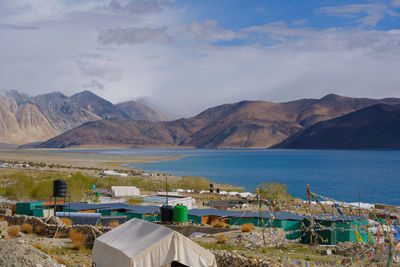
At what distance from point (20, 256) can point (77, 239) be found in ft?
16.3

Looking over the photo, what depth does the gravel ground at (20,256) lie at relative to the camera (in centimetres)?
1080

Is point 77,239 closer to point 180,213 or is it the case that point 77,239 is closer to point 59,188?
point 59,188

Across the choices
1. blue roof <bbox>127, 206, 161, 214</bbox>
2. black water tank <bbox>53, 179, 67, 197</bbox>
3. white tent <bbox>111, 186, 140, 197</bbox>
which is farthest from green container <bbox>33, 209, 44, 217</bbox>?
white tent <bbox>111, 186, 140, 197</bbox>

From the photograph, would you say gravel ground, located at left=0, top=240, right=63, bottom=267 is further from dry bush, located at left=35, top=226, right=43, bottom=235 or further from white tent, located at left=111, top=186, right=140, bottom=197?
white tent, located at left=111, top=186, right=140, bottom=197

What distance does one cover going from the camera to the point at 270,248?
55.9 feet

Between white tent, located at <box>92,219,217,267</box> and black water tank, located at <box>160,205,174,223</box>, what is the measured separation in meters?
9.08

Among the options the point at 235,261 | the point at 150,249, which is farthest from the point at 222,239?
the point at 150,249

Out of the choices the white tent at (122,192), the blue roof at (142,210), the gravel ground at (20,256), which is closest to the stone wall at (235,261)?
the gravel ground at (20,256)

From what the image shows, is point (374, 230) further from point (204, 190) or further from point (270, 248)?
point (204, 190)

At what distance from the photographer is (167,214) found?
2048cm

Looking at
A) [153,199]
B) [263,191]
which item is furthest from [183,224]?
[263,191]

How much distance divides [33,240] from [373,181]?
7627 centimetres

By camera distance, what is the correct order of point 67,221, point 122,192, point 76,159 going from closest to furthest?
point 67,221 → point 122,192 → point 76,159

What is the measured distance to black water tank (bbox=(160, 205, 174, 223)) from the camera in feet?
66.9
